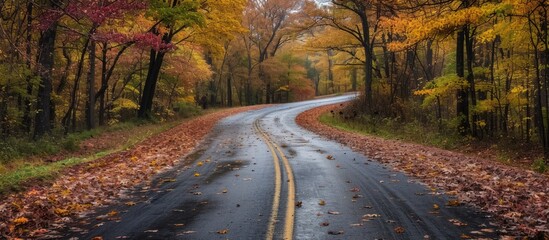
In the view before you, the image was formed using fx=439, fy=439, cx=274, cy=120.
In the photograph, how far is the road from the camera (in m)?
5.92

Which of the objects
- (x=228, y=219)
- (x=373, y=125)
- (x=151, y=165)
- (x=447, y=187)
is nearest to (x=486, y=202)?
(x=447, y=187)

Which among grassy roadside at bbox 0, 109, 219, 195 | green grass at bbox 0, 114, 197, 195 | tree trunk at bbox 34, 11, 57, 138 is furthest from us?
tree trunk at bbox 34, 11, 57, 138

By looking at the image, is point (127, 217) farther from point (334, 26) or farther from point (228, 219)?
point (334, 26)

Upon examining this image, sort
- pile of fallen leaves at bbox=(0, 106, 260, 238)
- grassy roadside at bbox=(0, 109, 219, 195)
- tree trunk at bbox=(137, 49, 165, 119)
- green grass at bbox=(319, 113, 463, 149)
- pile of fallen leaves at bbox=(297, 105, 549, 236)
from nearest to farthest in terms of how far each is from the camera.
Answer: pile of fallen leaves at bbox=(297, 105, 549, 236) < pile of fallen leaves at bbox=(0, 106, 260, 238) < grassy roadside at bbox=(0, 109, 219, 195) < green grass at bbox=(319, 113, 463, 149) < tree trunk at bbox=(137, 49, 165, 119)

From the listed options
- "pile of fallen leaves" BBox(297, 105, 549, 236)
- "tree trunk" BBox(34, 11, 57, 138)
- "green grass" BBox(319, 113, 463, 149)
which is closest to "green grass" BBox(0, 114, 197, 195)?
"tree trunk" BBox(34, 11, 57, 138)

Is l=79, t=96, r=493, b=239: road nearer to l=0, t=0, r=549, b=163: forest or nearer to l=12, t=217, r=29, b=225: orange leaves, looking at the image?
l=12, t=217, r=29, b=225: orange leaves

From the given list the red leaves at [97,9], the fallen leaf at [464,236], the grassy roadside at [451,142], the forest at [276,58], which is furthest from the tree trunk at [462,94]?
the fallen leaf at [464,236]

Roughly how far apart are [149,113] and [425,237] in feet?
83.4

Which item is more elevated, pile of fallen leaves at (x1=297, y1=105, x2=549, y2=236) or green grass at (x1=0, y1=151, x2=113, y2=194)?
green grass at (x1=0, y1=151, x2=113, y2=194)

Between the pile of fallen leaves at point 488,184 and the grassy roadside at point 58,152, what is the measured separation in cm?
842

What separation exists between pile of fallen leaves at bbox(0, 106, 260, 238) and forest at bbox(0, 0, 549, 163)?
2881 mm

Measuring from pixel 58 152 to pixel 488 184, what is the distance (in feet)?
46.5

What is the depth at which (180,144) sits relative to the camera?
17.3 metres

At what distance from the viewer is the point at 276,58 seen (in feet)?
178
